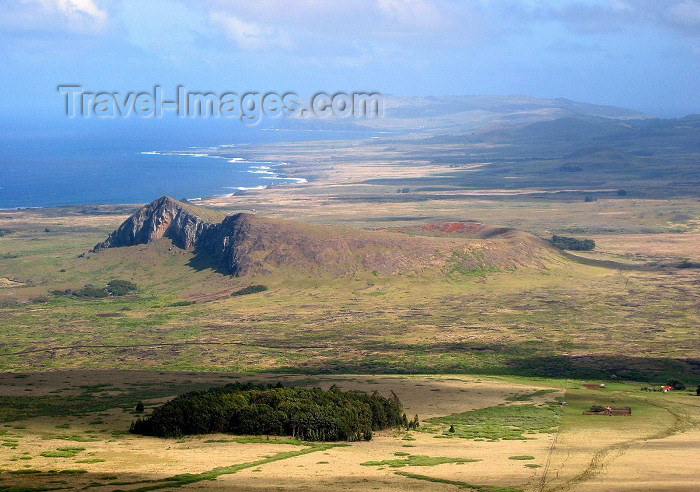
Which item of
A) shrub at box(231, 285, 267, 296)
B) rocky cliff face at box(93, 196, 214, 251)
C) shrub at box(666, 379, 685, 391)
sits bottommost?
shrub at box(666, 379, 685, 391)

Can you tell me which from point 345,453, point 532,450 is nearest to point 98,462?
point 345,453

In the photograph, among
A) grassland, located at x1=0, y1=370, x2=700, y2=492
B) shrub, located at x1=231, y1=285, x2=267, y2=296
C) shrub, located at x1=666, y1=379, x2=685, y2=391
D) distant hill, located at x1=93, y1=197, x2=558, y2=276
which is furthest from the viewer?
distant hill, located at x1=93, y1=197, x2=558, y2=276

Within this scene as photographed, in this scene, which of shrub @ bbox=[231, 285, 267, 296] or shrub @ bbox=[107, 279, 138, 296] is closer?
shrub @ bbox=[231, 285, 267, 296]

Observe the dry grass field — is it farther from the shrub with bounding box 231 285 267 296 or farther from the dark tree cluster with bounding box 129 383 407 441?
the dark tree cluster with bounding box 129 383 407 441

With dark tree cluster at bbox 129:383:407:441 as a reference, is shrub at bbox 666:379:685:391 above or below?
below

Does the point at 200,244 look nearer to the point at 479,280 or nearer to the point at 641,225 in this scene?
the point at 479,280

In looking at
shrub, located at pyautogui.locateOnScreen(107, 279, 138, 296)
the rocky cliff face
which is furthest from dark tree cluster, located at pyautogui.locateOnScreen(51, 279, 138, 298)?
the rocky cliff face

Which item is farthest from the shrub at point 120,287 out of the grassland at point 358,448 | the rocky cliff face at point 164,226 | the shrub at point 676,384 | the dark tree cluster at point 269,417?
the shrub at point 676,384
